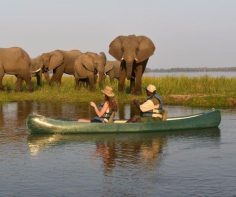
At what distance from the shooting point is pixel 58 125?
44.2 feet

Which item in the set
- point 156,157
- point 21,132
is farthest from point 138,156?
point 21,132

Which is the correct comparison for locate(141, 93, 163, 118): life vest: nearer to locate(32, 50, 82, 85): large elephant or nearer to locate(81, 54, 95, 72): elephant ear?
locate(81, 54, 95, 72): elephant ear

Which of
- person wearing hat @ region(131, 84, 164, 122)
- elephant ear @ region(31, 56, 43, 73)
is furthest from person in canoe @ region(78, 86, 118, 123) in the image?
elephant ear @ region(31, 56, 43, 73)

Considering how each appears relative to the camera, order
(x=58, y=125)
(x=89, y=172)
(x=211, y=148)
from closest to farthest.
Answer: (x=89, y=172) → (x=211, y=148) → (x=58, y=125)

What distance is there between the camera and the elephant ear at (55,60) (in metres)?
31.6

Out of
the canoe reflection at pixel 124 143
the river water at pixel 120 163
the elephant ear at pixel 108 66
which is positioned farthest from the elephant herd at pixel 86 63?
the canoe reflection at pixel 124 143

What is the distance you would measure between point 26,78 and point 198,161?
18816mm

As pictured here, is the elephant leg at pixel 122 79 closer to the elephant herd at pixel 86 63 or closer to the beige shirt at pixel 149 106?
the elephant herd at pixel 86 63

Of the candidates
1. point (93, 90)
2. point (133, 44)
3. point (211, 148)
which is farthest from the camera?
point (93, 90)

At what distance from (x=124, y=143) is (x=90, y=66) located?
53.7 ft

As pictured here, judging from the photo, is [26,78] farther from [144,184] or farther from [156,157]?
[144,184]

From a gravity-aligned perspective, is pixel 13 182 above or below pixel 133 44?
below

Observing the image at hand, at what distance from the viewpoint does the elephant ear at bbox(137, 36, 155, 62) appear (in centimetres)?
2532

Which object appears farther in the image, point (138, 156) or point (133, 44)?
point (133, 44)
